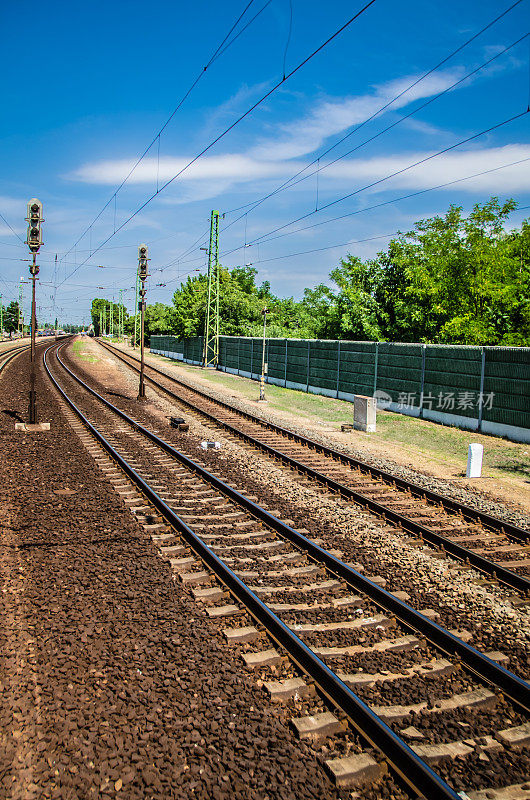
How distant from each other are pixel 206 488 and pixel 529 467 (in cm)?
826

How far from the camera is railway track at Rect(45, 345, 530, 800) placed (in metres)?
3.81

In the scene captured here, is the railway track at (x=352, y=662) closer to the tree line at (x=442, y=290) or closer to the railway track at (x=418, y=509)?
the railway track at (x=418, y=509)

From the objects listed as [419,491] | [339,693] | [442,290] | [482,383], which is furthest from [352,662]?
[442,290]

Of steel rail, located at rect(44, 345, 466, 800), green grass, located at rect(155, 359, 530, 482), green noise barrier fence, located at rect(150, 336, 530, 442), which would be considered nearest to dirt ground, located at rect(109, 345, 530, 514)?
green grass, located at rect(155, 359, 530, 482)

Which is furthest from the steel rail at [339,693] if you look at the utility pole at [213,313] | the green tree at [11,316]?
the green tree at [11,316]

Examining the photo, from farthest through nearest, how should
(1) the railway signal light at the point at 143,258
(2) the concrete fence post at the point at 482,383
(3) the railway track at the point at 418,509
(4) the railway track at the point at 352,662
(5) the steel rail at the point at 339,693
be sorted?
1. (1) the railway signal light at the point at 143,258
2. (2) the concrete fence post at the point at 482,383
3. (3) the railway track at the point at 418,509
4. (4) the railway track at the point at 352,662
5. (5) the steel rail at the point at 339,693

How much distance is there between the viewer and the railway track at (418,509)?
24.6 feet

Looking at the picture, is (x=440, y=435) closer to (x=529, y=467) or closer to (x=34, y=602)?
(x=529, y=467)

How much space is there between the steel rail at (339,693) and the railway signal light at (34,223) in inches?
395

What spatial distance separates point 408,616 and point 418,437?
12.3m

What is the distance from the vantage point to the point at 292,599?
6.10m

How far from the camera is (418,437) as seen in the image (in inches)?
690

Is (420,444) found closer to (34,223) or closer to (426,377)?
(426,377)

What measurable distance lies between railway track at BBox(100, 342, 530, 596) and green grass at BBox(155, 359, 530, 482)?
2.27 meters
